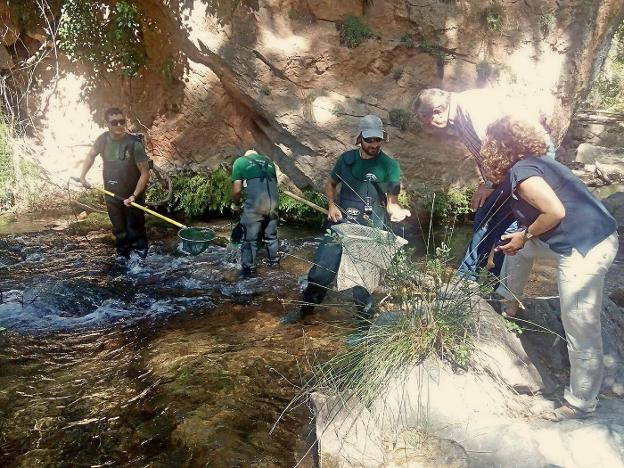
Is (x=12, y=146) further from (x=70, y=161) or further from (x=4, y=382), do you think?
(x=4, y=382)

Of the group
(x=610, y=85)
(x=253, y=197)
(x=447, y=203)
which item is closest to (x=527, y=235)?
(x=253, y=197)

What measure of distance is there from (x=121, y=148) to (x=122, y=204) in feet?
2.37

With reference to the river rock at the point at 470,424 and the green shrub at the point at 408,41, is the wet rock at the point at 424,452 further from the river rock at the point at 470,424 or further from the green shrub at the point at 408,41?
the green shrub at the point at 408,41

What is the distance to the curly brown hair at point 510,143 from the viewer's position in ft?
9.19

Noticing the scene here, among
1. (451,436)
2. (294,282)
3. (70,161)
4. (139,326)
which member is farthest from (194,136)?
(451,436)

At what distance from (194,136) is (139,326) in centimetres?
492

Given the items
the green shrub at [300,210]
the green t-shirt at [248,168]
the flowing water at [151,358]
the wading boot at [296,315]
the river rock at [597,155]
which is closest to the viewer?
the flowing water at [151,358]

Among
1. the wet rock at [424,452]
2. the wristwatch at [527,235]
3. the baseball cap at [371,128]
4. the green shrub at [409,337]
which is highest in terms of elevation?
the baseball cap at [371,128]

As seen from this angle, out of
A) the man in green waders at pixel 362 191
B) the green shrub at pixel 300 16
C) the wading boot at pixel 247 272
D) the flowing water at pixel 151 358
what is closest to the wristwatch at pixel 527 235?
the man in green waders at pixel 362 191

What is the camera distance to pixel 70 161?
30.4 feet

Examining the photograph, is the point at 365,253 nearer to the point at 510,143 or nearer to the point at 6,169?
the point at 510,143

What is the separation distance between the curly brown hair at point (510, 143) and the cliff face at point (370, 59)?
18.2 feet

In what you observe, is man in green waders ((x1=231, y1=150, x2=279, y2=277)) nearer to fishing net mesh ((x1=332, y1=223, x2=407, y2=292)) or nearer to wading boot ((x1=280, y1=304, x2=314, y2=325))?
wading boot ((x1=280, y1=304, x2=314, y2=325))

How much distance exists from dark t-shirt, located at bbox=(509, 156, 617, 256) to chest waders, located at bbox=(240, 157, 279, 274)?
3505 mm
